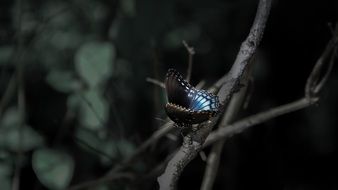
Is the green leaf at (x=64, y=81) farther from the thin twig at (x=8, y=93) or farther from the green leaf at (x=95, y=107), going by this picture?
the thin twig at (x=8, y=93)

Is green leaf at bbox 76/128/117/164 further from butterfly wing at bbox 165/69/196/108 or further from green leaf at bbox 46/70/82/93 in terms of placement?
butterfly wing at bbox 165/69/196/108

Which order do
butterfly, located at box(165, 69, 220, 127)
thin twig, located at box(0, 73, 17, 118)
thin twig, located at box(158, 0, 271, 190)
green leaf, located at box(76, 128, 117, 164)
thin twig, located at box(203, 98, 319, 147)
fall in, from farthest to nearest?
thin twig, located at box(0, 73, 17, 118) → green leaf, located at box(76, 128, 117, 164) → thin twig, located at box(203, 98, 319, 147) → butterfly, located at box(165, 69, 220, 127) → thin twig, located at box(158, 0, 271, 190)

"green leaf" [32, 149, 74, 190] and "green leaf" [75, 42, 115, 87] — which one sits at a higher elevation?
"green leaf" [75, 42, 115, 87]

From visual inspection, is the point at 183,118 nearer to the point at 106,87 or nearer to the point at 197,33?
the point at 106,87

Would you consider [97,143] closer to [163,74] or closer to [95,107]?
[95,107]

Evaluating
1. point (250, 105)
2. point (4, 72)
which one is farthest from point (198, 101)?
point (4, 72)

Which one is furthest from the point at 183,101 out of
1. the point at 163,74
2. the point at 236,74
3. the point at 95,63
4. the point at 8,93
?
the point at 8,93

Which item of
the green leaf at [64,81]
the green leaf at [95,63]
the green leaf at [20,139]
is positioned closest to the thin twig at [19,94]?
the green leaf at [20,139]

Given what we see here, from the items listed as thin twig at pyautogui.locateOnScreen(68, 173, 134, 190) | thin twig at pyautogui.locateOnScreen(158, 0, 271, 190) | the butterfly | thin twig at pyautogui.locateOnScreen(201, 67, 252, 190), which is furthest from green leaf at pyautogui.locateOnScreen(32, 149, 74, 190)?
thin twig at pyautogui.locateOnScreen(158, 0, 271, 190)
